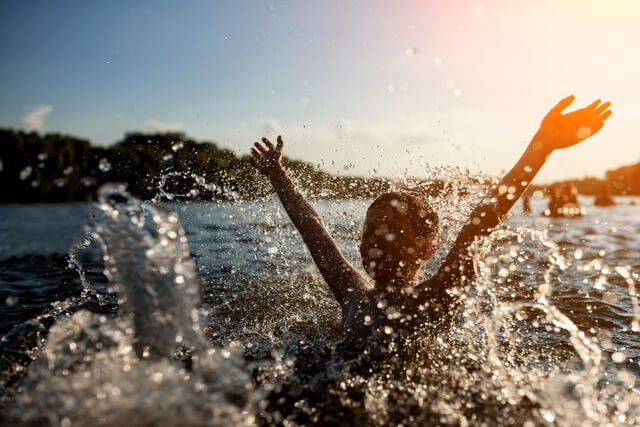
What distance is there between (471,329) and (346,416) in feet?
6.56

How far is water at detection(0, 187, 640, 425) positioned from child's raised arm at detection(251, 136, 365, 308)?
0.48 m

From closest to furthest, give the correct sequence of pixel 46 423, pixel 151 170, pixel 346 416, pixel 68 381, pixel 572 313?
pixel 46 423 < pixel 68 381 < pixel 346 416 < pixel 572 313 < pixel 151 170

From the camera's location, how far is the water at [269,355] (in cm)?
144

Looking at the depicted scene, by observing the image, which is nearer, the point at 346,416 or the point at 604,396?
the point at 346,416

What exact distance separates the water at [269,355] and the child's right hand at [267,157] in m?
0.91

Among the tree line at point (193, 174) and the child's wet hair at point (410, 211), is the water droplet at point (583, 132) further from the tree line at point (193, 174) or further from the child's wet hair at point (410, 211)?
→ the tree line at point (193, 174)

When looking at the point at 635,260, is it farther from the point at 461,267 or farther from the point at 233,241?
the point at 233,241

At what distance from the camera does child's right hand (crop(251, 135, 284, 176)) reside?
354 centimetres

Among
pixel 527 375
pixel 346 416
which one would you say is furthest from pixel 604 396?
pixel 346 416

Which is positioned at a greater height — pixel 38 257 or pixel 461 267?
pixel 461 267

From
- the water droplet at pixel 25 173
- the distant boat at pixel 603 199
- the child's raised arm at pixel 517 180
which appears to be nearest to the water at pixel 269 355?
the child's raised arm at pixel 517 180

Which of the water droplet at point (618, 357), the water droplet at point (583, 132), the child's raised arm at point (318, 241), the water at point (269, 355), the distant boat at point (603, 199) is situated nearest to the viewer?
the water at point (269, 355)

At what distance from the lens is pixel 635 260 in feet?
25.1

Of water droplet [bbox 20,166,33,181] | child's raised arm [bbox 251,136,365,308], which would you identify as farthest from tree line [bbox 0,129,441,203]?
water droplet [bbox 20,166,33,181]
